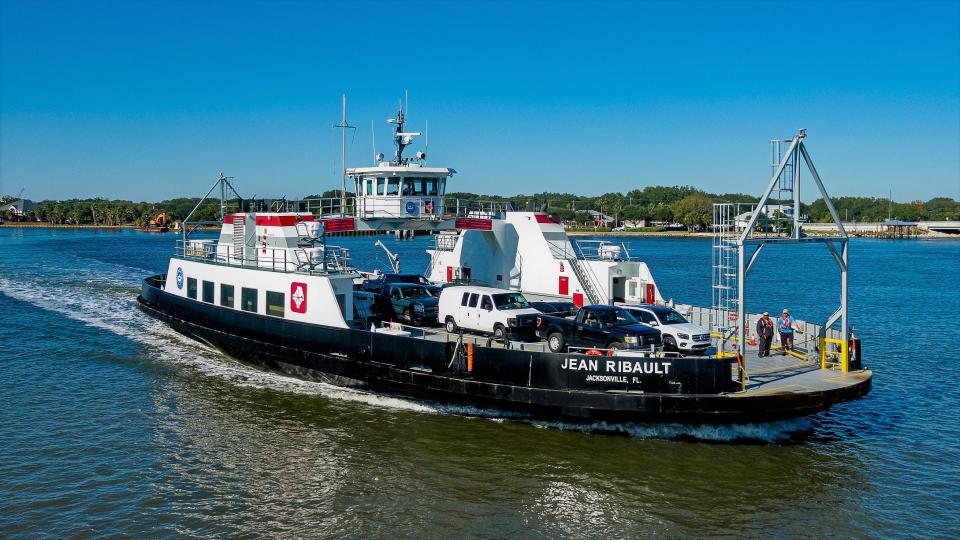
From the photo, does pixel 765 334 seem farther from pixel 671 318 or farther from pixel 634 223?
pixel 634 223

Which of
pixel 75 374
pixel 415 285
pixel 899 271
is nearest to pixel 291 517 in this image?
pixel 415 285

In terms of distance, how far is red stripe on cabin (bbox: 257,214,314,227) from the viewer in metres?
24.0

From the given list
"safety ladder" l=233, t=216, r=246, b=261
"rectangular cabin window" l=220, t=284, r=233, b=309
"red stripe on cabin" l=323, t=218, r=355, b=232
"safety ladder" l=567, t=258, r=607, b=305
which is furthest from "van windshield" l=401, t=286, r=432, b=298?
"safety ladder" l=233, t=216, r=246, b=261

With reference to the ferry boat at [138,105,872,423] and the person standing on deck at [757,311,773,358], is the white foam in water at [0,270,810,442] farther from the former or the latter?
the person standing on deck at [757,311,773,358]

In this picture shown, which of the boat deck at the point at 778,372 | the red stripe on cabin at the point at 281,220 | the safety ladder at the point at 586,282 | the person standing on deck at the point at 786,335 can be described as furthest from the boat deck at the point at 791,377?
the red stripe on cabin at the point at 281,220

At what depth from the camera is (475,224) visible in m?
24.8

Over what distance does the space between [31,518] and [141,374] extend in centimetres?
1083

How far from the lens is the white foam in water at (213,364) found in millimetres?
16000

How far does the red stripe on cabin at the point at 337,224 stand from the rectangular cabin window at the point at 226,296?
4.33 meters

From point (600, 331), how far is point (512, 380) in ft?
7.57

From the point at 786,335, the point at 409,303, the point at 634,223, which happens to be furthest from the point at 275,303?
the point at 634,223

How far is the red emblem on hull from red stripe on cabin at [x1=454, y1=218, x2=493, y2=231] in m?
5.81

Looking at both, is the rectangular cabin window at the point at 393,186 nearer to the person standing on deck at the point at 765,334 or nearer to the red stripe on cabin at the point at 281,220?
the red stripe on cabin at the point at 281,220

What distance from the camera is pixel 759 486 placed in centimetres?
1395
